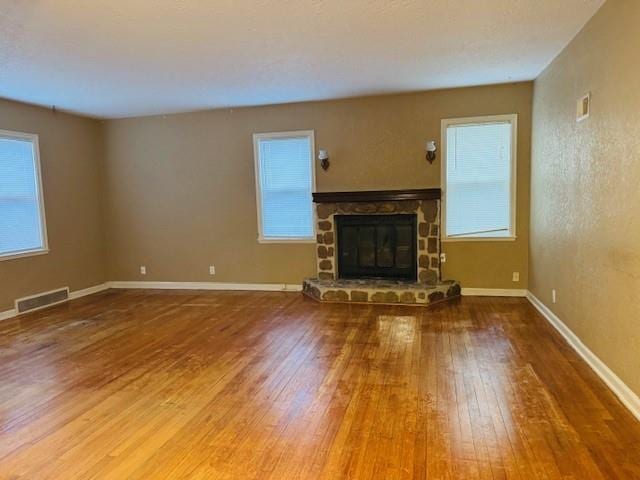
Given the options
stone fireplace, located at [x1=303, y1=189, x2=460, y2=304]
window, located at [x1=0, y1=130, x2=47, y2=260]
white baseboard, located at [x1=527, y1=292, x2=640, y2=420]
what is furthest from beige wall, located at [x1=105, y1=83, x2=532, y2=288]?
white baseboard, located at [x1=527, y1=292, x2=640, y2=420]

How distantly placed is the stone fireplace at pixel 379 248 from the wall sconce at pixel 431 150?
17.3 inches

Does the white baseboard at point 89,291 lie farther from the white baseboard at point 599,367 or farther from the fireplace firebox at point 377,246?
the white baseboard at point 599,367

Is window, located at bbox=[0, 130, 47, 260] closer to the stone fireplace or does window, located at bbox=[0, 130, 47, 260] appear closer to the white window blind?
the stone fireplace

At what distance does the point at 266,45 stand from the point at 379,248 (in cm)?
306

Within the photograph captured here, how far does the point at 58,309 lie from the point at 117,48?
11.6 feet

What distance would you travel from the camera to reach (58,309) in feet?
17.7

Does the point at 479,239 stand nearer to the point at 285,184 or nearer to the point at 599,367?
the point at 599,367

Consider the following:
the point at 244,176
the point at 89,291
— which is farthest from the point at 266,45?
the point at 89,291

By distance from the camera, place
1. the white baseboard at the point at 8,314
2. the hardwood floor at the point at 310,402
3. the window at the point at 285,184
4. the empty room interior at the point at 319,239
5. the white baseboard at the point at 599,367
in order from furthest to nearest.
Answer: the window at the point at 285,184
the white baseboard at the point at 8,314
the white baseboard at the point at 599,367
the empty room interior at the point at 319,239
the hardwood floor at the point at 310,402

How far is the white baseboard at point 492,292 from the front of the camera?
5.36m

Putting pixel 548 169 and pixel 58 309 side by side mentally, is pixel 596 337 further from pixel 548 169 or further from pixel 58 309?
pixel 58 309

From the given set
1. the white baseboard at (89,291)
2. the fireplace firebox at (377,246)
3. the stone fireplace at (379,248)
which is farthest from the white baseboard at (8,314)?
the fireplace firebox at (377,246)

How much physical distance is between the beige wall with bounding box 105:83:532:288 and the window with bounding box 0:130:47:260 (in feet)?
3.91

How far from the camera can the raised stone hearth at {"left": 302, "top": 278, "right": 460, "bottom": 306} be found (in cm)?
508
